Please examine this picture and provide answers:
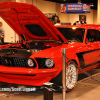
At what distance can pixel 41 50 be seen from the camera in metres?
4.42

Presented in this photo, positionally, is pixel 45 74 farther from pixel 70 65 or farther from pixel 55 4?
pixel 55 4

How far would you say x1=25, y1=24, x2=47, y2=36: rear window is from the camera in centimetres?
535

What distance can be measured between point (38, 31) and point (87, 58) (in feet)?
4.58

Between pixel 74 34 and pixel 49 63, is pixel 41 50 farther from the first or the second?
pixel 74 34

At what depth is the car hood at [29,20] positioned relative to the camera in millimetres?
4439

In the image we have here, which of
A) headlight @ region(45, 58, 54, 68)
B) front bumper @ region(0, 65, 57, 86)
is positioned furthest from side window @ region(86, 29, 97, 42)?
front bumper @ region(0, 65, 57, 86)

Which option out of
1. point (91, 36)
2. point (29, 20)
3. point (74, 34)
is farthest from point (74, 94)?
point (29, 20)

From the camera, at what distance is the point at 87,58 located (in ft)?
17.0

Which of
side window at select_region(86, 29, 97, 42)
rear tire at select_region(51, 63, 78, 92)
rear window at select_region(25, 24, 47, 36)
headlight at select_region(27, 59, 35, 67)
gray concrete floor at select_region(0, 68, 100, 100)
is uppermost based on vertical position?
rear window at select_region(25, 24, 47, 36)

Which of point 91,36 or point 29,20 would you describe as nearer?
point 29,20

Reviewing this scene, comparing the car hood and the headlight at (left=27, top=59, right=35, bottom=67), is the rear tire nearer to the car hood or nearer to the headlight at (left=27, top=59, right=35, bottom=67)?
the headlight at (left=27, top=59, right=35, bottom=67)

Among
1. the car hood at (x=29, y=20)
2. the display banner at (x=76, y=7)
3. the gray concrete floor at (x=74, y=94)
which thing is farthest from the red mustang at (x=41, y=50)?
the display banner at (x=76, y=7)

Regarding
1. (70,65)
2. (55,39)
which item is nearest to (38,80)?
(70,65)

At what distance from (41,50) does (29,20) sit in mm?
1075
